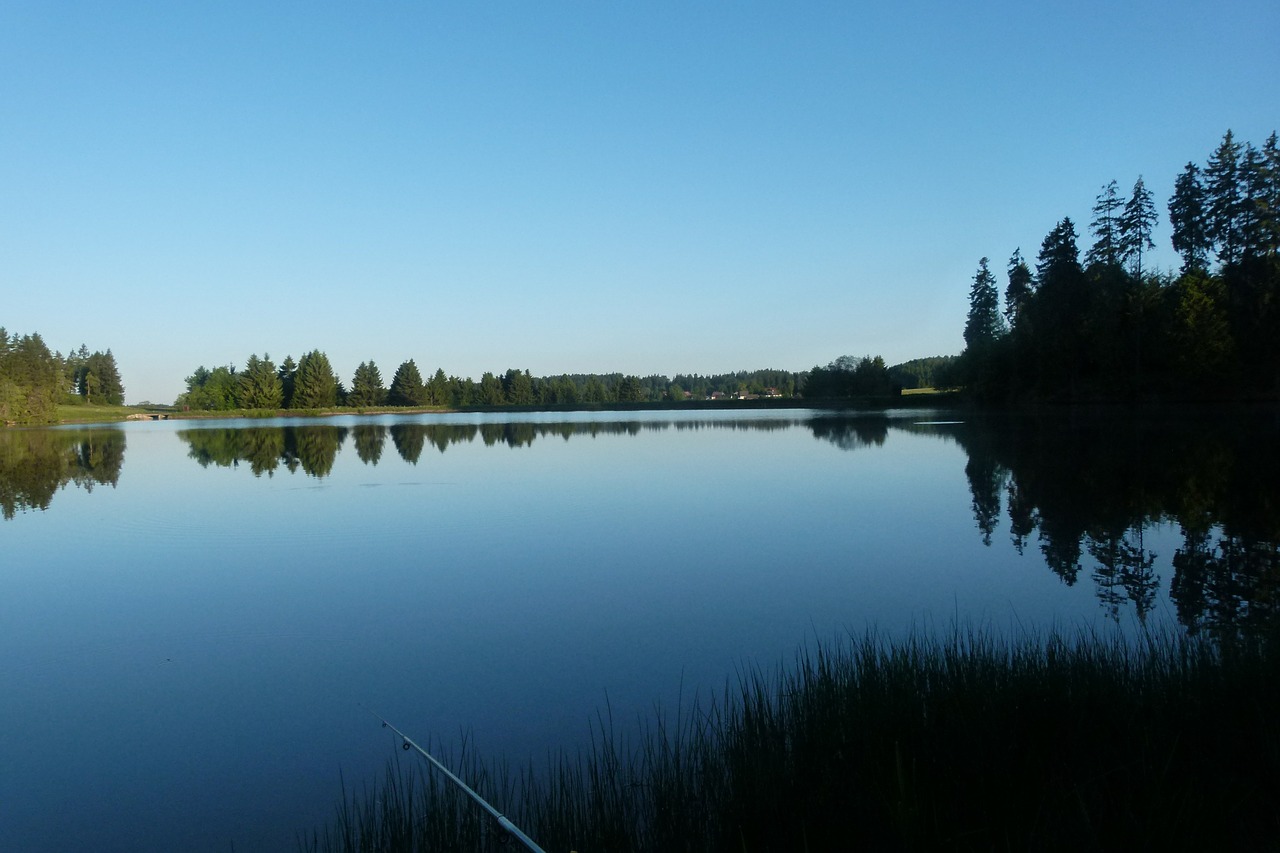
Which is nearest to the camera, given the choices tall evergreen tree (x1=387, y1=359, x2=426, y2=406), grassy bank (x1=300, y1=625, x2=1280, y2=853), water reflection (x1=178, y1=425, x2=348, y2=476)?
grassy bank (x1=300, y1=625, x2=1280, y2=853)

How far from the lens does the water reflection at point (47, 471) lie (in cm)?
1950

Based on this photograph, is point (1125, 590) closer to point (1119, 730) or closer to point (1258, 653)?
point (1258, 653)

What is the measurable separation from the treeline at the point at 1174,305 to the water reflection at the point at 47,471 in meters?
50.2

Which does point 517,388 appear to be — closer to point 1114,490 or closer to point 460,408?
point 460,408

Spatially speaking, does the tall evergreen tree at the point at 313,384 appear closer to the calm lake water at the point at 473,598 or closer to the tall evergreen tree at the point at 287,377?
the tall evergreen tree at the point at 287,377

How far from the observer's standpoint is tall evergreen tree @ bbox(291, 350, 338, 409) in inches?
3986

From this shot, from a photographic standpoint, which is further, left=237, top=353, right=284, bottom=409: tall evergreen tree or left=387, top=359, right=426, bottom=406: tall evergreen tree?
left=387, top=359, right=426, bottom=406: tall evergreen tree

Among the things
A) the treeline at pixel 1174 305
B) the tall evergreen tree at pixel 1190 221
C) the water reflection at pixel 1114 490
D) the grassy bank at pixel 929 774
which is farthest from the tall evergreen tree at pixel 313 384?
the grassy bank at pixel 929 774

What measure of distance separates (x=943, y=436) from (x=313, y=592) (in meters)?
30.9

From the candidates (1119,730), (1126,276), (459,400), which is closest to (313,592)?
(1119,730)

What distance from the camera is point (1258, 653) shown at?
506cm

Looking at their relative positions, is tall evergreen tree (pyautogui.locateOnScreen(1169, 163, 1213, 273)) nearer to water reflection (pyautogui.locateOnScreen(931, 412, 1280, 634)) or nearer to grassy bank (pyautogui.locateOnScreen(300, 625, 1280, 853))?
water reflection (pyautogui.locateOnScreen(931, 412, 1280, 634))

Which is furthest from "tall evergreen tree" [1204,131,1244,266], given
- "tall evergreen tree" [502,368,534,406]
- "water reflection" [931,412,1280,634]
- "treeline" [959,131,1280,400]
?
"tall evergreen tree" [502,368,534,406]

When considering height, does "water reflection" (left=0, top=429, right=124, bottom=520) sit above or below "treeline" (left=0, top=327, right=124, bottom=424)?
below
